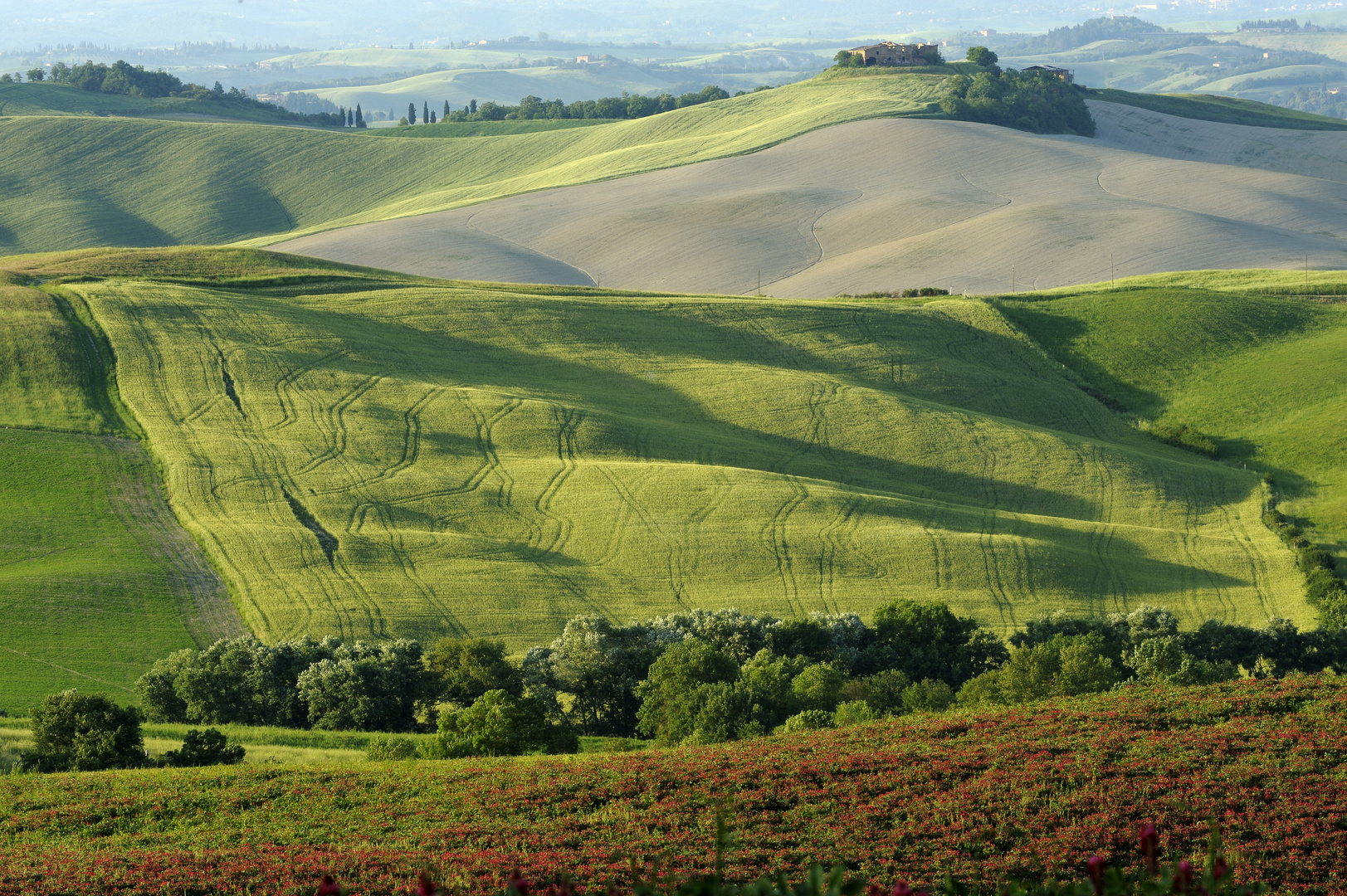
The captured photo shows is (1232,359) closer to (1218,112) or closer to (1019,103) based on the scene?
(1019,103)

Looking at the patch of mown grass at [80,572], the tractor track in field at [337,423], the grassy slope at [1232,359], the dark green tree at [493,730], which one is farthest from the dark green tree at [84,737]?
the grassy slope at [1232,359]

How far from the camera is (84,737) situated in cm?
2723

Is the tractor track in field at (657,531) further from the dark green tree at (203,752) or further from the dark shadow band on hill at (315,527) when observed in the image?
the dark green tree at (203,752)

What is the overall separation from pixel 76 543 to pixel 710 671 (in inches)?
1139

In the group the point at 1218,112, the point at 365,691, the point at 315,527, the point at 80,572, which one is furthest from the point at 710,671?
the point at 1218,112

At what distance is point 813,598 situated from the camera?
156 ft

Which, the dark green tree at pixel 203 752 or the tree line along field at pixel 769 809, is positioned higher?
the tree line along field at pixel 769 809

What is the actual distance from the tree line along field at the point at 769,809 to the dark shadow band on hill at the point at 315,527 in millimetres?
24481

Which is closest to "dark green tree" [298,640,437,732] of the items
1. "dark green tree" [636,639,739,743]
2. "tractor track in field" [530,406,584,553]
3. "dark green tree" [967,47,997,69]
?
"dark green tree" [636,639,739,743]

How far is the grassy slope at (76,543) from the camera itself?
4027cm

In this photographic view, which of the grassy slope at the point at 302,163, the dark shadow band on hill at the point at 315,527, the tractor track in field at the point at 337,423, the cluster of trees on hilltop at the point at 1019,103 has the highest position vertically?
the cluster of trees on hilltop at the point at 1019,103

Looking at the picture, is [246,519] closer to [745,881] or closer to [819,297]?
[745,881]

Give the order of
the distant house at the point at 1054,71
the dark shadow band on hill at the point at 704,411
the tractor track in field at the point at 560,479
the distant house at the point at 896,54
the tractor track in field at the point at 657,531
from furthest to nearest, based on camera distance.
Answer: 1. the distant house at the point at 896,54
2. the distant house at the point at 1054,71
3. the dark shadow band on hill at the point at 704,411
4. the tractor track in field at the point at 560,479
5. the tractor track in field at the point at 657,531

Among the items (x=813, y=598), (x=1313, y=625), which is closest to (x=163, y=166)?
(x=813, y=598)
